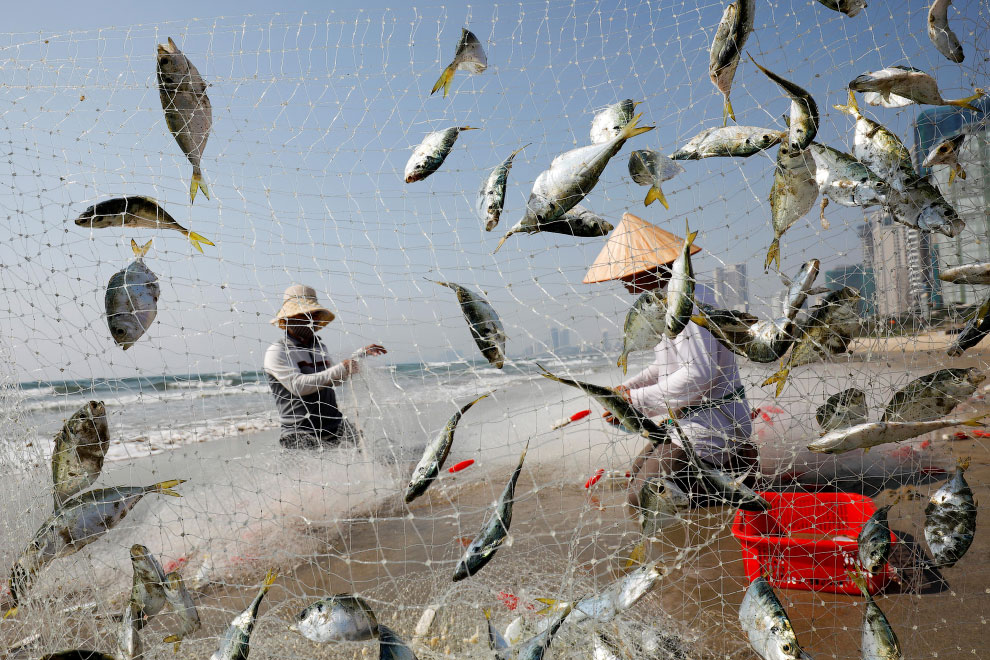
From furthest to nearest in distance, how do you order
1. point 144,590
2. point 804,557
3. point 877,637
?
point 804,557
point 144,590
point 877,637

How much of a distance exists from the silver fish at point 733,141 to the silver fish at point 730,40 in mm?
80

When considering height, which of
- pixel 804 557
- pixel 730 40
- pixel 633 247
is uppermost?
pixel 730 40

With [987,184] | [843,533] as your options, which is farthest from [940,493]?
[987,184]

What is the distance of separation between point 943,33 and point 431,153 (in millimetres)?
1978

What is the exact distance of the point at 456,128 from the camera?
240cm

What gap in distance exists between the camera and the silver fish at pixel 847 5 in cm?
221

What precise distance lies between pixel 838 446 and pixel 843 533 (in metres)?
1.55

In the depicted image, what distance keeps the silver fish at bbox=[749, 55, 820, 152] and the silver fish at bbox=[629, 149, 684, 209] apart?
0.39 meters

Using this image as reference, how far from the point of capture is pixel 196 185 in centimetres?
252

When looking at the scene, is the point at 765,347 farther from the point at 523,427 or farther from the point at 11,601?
the point at 523,427

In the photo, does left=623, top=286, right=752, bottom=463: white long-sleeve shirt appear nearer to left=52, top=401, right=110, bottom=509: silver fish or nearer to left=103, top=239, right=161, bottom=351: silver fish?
left=103, top=239, right=161, bottom=351: silver fish

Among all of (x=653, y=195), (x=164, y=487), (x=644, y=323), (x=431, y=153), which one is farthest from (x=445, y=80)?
(x=164, y=487)

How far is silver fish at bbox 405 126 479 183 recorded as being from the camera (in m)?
2.37

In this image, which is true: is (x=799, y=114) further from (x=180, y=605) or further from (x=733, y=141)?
(x=180, y=605)
